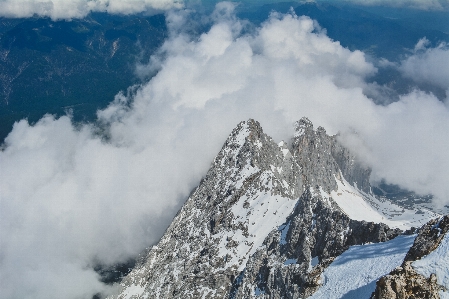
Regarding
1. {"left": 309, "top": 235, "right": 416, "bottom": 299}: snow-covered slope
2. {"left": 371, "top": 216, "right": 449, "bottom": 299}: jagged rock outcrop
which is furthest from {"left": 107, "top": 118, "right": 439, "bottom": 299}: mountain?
{"left": 371, "top": 216, "right": 449, "bottom": 299}: jagged rock outcrop

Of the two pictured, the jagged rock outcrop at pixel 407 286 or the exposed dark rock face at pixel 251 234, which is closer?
the jagged rock outcrop at pixel 407 286

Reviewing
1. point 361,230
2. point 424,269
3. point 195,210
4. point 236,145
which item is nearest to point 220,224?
point 195,210

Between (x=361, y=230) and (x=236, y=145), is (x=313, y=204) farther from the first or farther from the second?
(x=236, y=145)

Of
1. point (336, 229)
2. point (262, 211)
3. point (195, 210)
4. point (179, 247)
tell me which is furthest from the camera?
point (195, 210)

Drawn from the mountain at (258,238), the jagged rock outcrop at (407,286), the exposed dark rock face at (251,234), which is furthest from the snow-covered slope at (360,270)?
the jagged rock outcrop at (407,286)

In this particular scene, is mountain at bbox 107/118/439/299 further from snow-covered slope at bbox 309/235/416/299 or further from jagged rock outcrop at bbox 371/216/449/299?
jagged rock outcrop at bbox 371/216/449/299

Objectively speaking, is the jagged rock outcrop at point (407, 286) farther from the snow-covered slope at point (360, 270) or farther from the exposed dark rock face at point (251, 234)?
the exposed dark rock face at point (251, 234)
